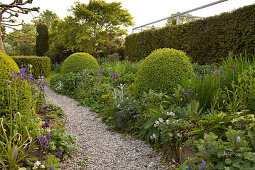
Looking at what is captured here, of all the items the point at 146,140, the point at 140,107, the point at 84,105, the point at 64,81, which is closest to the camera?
A: the point at 146,140

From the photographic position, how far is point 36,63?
9516 millimetres

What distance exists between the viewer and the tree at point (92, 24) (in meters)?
15.4

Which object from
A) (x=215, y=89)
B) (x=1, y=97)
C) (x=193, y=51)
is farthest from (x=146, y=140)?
(x=193, y=51)

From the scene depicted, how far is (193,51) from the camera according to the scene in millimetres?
7812

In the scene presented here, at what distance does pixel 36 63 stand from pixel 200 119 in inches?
355

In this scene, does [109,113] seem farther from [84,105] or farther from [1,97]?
[1,97]

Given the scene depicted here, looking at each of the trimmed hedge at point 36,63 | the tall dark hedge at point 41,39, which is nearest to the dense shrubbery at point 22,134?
the trimmed hedge at point 36,63

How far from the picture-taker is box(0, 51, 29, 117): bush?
2676 millimetres

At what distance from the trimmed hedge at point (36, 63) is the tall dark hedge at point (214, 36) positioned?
236 inches

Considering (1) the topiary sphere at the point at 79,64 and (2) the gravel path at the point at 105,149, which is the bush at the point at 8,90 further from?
(1) the topiary sphere at the point at 79,64

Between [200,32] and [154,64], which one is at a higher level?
[200,32]

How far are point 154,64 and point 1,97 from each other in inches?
111

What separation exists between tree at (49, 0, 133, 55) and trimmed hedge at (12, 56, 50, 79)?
5621 millimetres

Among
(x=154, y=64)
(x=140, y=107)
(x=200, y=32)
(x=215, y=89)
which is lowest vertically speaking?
(x=140, y=107)
